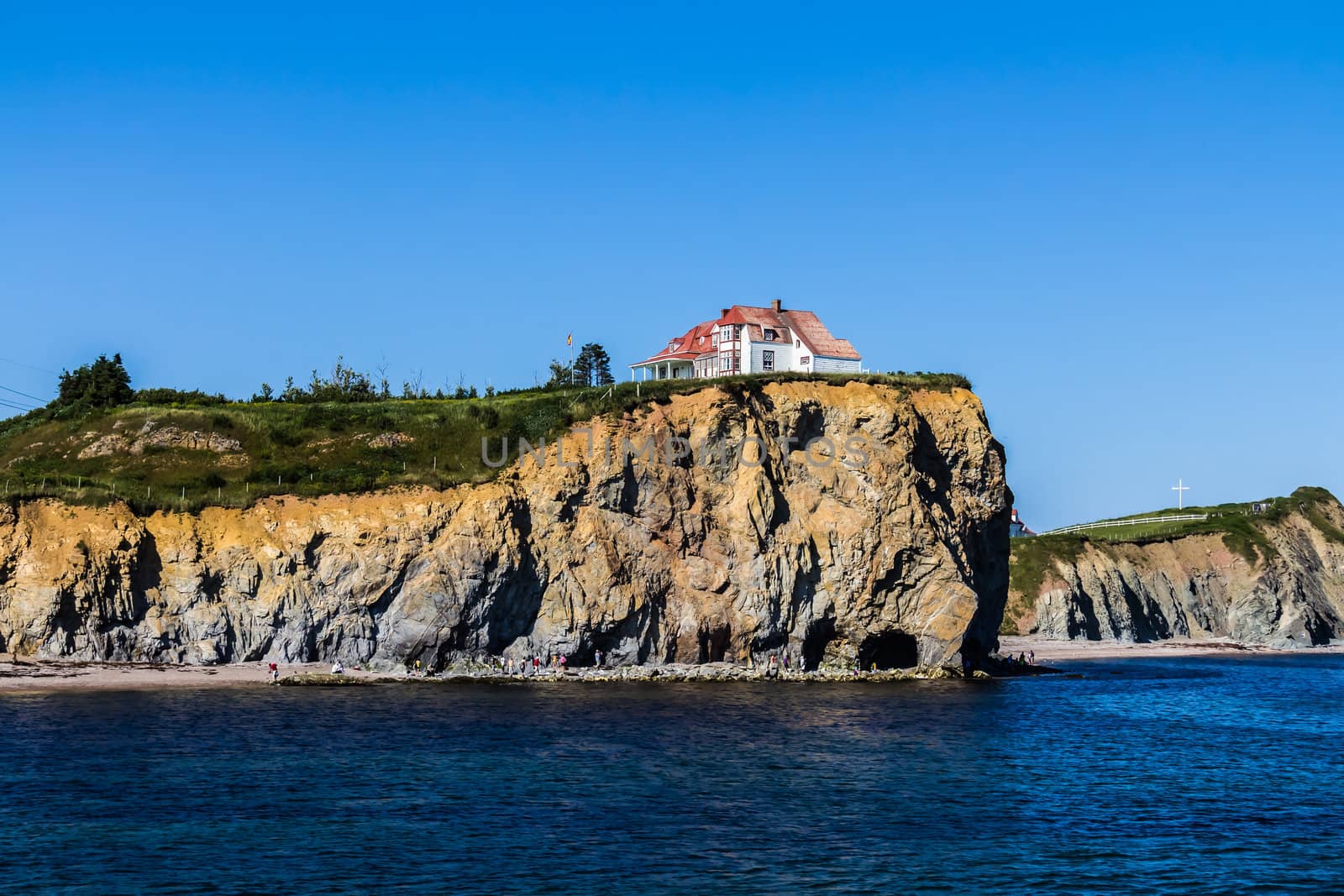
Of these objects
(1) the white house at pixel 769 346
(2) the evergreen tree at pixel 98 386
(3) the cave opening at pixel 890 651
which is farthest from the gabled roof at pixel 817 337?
(2) the evergreen tree at pixel 98 386

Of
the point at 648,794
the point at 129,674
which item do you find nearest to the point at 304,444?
the point at 129,674

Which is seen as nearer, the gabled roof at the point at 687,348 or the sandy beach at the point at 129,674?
the sandy beach at the point at 129,674

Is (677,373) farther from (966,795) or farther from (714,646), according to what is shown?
(966,795)

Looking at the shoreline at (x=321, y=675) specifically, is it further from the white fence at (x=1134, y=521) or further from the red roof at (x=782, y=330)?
the white fence at (x=1134, y=521)

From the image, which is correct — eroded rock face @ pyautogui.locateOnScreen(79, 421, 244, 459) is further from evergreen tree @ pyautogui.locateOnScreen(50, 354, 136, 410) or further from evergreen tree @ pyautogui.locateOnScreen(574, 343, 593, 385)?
evergreen tree @ pyautogui.locateOnScreen(574, 343, 593, 385)

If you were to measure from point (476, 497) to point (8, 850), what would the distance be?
42.6 m

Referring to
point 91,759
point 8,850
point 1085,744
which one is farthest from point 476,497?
point 8,850

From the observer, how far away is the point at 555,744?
4978 centimetres

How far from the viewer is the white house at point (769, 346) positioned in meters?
92.5

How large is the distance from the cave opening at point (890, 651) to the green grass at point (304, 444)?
1647cm

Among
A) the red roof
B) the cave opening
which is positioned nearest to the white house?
the red roof

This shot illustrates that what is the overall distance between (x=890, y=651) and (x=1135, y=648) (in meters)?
47.2

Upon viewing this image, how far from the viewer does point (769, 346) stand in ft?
304

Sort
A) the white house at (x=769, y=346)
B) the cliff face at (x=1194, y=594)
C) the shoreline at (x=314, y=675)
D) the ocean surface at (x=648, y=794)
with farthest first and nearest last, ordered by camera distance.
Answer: the cliff face at (x=1194, y=594) < the white house at (x=769, y=346) < the shoreline at (x=314, y=675) < the ocean surface at (x=648, y=794)
